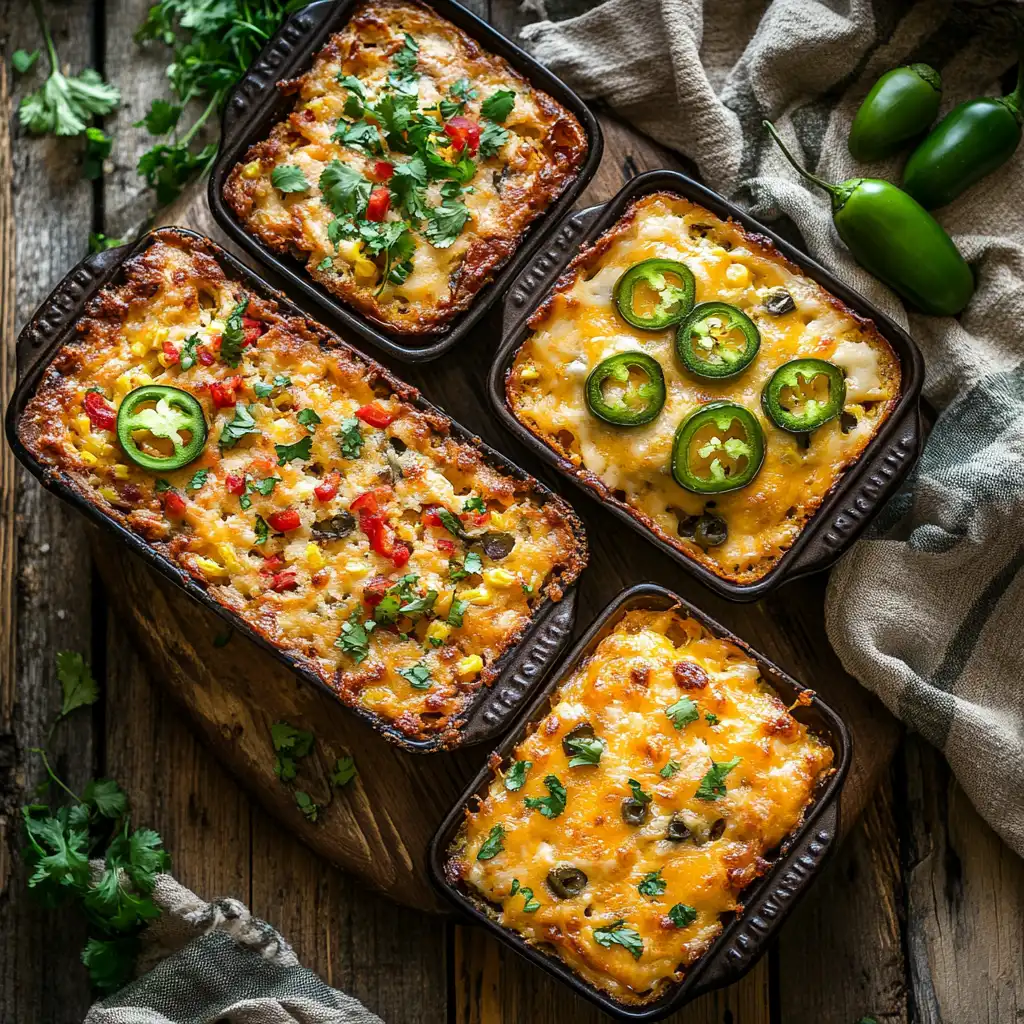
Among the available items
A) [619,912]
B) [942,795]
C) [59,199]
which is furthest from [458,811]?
[59,199]

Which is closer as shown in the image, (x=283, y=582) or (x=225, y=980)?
(x=283, y=582)

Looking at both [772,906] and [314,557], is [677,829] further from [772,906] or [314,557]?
[314,557]

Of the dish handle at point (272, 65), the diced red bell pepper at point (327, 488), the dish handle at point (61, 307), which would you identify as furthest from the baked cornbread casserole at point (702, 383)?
the dish handle at point (61, 307)

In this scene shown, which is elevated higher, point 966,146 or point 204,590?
point 966,146

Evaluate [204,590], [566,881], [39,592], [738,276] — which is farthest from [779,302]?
[39,592]

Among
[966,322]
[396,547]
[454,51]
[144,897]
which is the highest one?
[454,51]

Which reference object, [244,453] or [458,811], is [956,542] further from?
[244,453]
